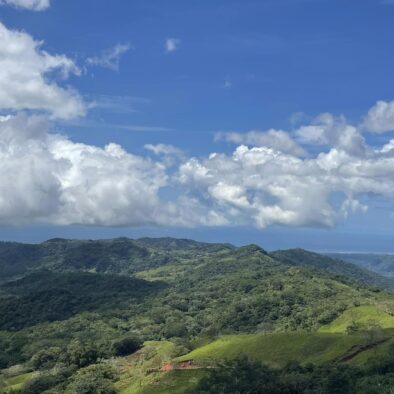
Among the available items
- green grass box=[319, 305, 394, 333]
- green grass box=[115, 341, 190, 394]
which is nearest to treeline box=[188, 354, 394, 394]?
green grass box=[115, 341, 190, 394]

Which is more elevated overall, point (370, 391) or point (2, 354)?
point (370, 391)

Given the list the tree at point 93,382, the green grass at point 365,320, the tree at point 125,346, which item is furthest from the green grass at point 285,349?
the green grass at point 365,320

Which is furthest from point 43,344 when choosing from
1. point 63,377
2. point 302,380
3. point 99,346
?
point 302,380

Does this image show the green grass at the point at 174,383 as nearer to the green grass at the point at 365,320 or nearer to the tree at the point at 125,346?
the tree at the point at 125,346

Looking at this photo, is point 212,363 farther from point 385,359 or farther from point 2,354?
point 2,354

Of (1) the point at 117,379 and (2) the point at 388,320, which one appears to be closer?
(1) the point at 117,379

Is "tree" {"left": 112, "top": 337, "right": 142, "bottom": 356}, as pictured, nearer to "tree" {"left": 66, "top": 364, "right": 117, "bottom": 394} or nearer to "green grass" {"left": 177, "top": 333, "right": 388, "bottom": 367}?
"green grass" {"left": 177, "top": 333, "right": 388, "bottom": 367}

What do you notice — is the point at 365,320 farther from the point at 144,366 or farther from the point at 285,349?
the point at 144,366

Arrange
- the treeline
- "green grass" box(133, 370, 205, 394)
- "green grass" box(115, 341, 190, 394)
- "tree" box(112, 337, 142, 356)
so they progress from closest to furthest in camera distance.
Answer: the treeline → "green grass" box(133, 370, 205, 394) → "green grass" box(115, 341, 190, 394) → "tree" box(112, 337, 142, 356)
